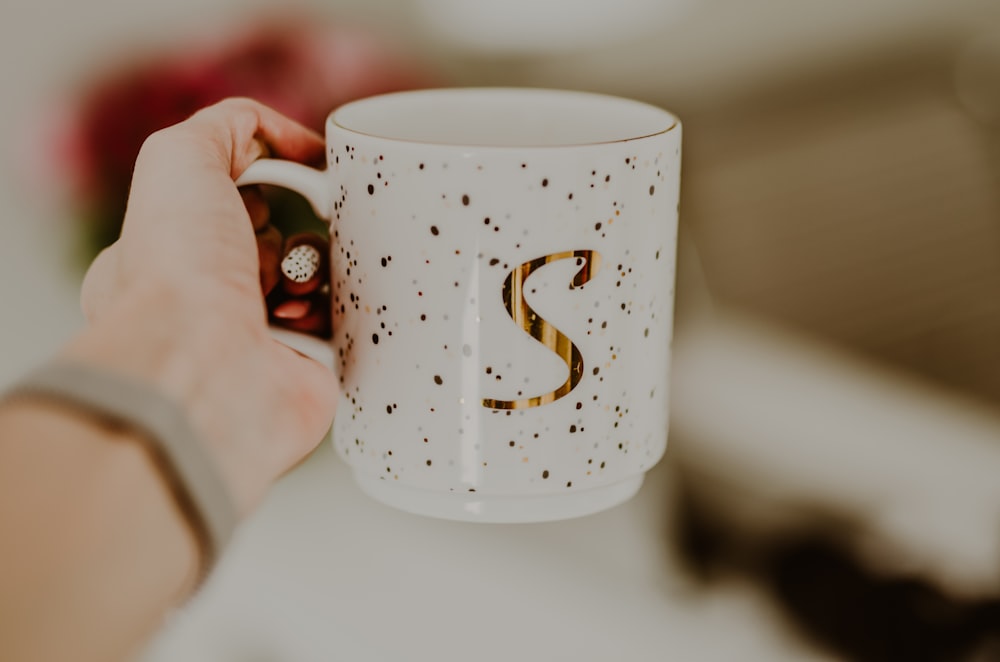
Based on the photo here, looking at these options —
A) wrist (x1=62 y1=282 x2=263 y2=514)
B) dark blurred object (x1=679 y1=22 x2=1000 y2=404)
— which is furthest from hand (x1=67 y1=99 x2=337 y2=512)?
dark blurred object (x1=679 y1=22 x2=1000 y2=404)

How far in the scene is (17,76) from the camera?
26.9 inches

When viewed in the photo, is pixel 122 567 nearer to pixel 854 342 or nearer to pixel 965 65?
pixel 854 342

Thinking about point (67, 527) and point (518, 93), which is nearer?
point (67, 527)

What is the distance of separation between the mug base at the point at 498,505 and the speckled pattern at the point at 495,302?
0.04 feet

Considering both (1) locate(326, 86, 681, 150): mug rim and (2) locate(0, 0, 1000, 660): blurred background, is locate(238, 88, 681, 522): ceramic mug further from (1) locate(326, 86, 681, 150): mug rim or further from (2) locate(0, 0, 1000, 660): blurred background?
(2) locate(0, 0, 1000, 660): blurred background

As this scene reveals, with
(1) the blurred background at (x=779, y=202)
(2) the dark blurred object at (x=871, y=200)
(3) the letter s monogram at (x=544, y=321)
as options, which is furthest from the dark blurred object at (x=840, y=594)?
(3) the letter s monogram at (x=544, y=321)

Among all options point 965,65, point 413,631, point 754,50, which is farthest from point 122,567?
point 965,65

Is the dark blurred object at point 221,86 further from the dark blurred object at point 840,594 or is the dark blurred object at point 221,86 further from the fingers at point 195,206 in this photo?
the dark blurred object at point 840,594

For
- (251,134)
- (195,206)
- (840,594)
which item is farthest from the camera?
(840,594)

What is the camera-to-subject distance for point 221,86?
692 mm

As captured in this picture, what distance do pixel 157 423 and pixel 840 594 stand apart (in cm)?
57

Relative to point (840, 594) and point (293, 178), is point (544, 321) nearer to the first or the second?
point (293, 178)

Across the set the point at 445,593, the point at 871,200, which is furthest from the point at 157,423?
the point at 871,200

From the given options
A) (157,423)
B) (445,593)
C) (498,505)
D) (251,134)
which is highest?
(251,134)
